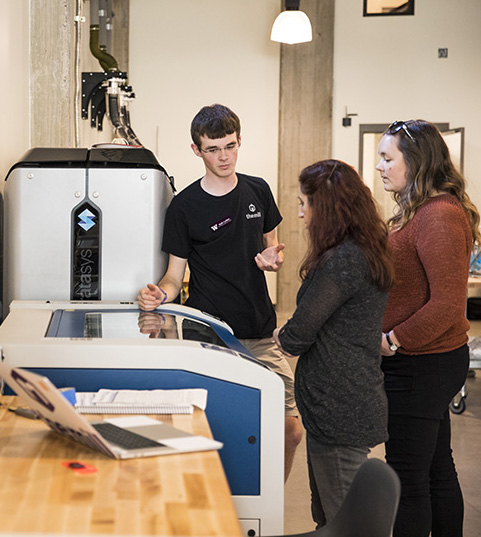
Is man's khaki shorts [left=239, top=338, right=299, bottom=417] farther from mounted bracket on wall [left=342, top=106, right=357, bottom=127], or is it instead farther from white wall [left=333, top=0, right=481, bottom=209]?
mounted bracket on wall [left=342, top=106, right=357, bottom=127]

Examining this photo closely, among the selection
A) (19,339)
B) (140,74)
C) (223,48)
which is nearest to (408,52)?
(223,48)

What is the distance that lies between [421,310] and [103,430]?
44.2 inches

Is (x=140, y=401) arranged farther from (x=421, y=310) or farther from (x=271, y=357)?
(x=271, y=357)

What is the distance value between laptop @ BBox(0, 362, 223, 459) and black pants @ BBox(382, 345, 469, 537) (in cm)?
102

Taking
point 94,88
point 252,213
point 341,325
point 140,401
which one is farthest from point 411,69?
point 140,401

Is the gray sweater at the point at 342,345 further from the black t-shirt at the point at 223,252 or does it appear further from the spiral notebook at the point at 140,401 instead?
the black t-shirt at the point at 223,252

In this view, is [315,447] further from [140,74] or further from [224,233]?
[140,74]

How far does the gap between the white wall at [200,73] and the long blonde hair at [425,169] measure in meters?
7.23

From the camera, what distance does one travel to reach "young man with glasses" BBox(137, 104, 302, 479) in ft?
8.59

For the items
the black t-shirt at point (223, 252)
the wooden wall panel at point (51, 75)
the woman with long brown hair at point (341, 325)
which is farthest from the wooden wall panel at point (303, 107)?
the woman with long brown hair at point (341, 325)

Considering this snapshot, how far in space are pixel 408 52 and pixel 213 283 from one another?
24.6ft

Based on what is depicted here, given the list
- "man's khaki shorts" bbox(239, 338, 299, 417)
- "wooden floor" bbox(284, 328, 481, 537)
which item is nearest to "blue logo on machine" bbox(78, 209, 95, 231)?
"man's khaki shorts" bbox(239, 338, 299, 417)

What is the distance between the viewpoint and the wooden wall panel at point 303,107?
941 centimetres

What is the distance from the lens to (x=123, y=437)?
1400 mm
